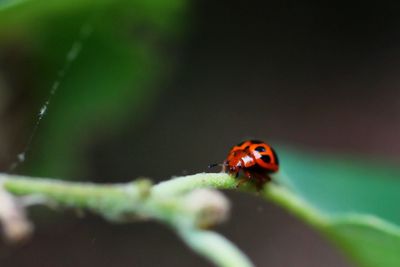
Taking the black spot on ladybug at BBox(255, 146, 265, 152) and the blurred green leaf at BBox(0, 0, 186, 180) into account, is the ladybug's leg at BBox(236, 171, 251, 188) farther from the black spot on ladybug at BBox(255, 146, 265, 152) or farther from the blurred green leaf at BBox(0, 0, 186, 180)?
the blurred green leaf at BBox(0, 0, 186, 180)

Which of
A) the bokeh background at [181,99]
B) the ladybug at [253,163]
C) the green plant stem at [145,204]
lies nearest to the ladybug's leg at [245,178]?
the ladybug at [253,163]

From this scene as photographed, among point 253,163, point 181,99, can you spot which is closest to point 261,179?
point 253,163

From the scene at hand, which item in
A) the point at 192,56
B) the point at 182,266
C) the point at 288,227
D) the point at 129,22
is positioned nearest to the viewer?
the point at 129,22

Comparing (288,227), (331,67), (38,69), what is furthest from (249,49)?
(38,69)

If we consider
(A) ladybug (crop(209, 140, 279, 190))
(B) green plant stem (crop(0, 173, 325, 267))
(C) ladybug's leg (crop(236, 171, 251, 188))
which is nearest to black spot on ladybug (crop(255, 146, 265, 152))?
(A) ladybug (crop(209, 140, 279, 190))

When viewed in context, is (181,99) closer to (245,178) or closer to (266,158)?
(266,158)

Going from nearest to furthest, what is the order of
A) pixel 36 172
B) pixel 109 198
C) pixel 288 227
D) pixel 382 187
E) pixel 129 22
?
pixel 109 198 < pixel 382 187 < pixel 129 22 < pixel 36 172 < pixel 288 227

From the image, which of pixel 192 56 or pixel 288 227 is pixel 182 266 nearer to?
pixel 288 227
